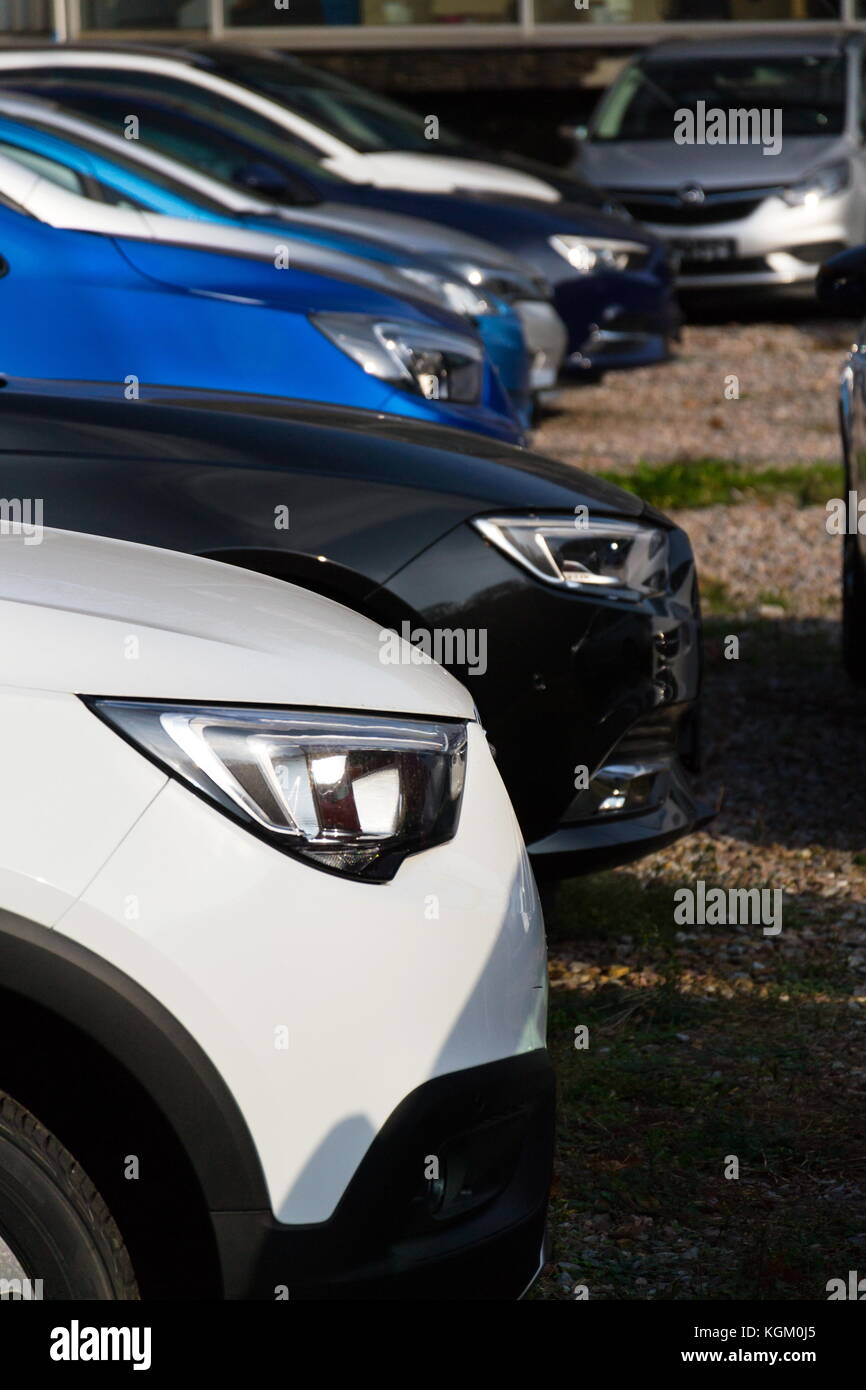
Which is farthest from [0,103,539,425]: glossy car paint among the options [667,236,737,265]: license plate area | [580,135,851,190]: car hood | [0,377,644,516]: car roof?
[580,135,851,190]: car hood

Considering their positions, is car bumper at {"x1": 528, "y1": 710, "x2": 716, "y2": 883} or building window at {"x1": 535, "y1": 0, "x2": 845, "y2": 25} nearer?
car bumper at {"x1": 528, "y1": 710, "x2": 716, "y2": 883}

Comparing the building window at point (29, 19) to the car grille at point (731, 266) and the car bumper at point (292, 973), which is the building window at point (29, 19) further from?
the car bumper at point (292, 973)

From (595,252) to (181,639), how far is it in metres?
7.95

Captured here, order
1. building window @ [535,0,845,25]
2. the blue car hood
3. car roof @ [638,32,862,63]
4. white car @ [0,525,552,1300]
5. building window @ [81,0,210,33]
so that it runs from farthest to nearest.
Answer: building window @ [81,0,210,33] < building window @ [535,0,845,25] < car roof @ [638,32,862,63] < the blue car hood < white car @ [0,525,552,1300]

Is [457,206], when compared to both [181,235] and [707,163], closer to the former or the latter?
[181,235]

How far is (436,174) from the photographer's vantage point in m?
9.59

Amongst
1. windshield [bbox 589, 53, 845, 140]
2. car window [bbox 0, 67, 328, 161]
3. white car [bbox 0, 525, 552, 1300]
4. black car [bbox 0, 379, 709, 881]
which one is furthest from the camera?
windshield [bbox 589, 53, 845, 140]

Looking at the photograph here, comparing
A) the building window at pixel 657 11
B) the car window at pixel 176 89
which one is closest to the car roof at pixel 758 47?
the building window at pixel 657 11

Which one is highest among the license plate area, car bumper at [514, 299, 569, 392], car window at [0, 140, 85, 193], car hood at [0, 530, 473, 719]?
the license plate area

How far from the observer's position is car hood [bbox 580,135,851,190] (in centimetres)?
1238

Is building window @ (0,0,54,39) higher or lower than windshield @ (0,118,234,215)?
higher

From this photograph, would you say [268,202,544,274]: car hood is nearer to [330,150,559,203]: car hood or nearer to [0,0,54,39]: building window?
[330,150,559,203]: car hood

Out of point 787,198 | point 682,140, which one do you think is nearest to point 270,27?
point 682,140

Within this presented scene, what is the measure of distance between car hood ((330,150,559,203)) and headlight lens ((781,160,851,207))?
285 cm
